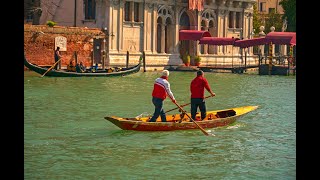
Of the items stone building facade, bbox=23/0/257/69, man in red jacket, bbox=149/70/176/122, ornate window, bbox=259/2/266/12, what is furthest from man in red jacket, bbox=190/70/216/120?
ornate window, bbox=259/2/266/12

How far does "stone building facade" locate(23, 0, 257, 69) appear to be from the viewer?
131 feet

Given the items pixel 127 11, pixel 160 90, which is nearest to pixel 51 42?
pixel 127 11

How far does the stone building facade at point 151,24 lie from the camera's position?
39875 mm

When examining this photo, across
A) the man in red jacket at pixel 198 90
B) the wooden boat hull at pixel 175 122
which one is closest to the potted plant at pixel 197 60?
the wooden boat hull at pixel 175 122

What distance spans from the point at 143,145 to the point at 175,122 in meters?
1.65

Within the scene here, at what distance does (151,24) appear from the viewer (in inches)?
1679

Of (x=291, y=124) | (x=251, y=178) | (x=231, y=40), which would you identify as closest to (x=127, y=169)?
(x=251, y=178)

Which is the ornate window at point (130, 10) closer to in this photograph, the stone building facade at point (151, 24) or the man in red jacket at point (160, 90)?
the stone building facade at point (151, 24)

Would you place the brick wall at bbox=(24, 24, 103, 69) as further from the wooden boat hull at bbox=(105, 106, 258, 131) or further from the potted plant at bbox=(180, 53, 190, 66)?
the wooden boat hull at bbox=(105, 106, 258, 131)

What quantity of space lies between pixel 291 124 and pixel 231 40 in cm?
2896

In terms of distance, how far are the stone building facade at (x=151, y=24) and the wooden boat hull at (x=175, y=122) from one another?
24286mm
